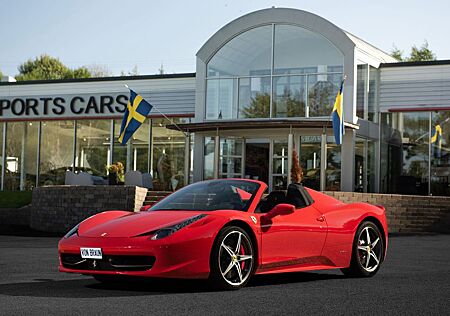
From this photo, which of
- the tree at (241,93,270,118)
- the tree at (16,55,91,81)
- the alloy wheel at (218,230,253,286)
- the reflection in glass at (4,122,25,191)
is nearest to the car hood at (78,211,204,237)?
the alloy wheel at (218,230,253,286)

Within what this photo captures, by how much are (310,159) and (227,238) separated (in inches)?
848

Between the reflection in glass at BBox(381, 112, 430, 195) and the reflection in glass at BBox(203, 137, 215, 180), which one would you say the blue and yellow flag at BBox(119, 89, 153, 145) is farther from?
the reflection in glass at BBox(381, 112, 430, 195)

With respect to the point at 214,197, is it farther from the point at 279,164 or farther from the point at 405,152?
the point at 405,152

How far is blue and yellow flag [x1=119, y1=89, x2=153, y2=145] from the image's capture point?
97.3ft

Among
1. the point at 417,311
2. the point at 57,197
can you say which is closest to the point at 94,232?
the point at 417,311

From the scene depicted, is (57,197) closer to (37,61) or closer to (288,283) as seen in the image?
(288,283)

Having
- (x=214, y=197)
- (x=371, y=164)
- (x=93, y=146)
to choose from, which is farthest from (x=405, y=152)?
(x=214, y=197)

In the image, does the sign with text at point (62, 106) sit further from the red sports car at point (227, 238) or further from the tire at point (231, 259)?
the tire at point (231, 259)

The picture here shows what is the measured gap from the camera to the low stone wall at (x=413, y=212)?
81.3ft

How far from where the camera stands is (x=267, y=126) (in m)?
28.5

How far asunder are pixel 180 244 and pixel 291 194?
2185 millimetres

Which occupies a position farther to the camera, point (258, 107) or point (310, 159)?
point (258, 107)

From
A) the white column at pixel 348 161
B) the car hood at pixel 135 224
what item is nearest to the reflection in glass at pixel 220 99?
the white column at pixel 348 161

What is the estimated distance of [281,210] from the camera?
9266 millimetres
